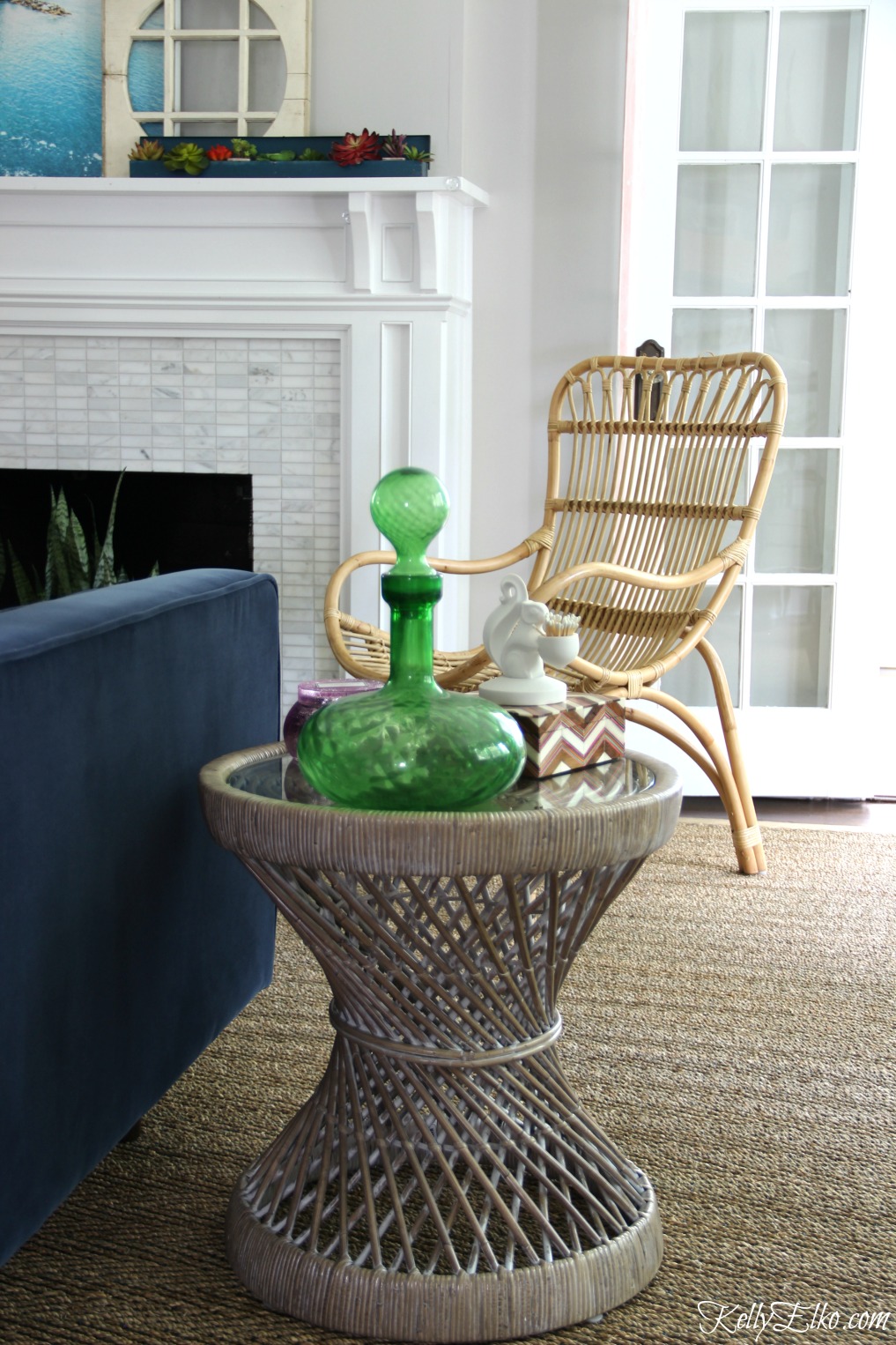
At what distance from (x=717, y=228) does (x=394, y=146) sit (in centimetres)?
79

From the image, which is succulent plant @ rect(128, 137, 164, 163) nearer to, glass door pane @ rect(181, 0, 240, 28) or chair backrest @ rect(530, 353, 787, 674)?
glass door pane @ rect(181, 0, 240, 28)

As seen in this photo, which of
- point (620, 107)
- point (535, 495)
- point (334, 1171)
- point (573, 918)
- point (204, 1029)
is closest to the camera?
point (573, 918)

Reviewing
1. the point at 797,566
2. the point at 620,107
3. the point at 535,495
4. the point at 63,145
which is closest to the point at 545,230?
the point at 620,107

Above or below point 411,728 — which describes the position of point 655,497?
above

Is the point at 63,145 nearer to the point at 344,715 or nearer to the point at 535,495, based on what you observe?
the point at 535,495

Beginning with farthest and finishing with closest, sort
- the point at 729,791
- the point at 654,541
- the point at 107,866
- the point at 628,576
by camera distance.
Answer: the point at 654,541 → the point at 729,791 → the point at 628,576 → the point at 107,866

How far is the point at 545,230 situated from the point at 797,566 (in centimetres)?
105

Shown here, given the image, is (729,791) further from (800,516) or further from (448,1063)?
(448,1063)

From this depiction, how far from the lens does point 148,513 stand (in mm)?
3318

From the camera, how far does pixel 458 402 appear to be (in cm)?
322

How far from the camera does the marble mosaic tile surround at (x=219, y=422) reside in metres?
3.20

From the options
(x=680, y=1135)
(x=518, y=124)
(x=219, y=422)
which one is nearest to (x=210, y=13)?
(x=518, y=124)

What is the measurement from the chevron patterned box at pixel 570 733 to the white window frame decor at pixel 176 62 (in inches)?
91.7

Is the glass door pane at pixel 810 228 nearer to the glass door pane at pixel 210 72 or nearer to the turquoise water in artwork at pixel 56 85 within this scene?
the glass door pane at pixel 210 72
